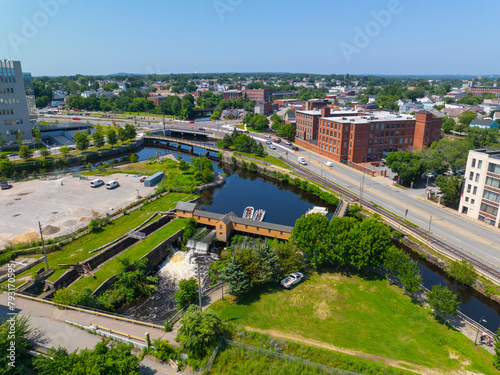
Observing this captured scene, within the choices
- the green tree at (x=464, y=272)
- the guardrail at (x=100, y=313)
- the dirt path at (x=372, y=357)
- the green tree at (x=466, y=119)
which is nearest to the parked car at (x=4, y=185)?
the guardrail at (x=100, y=313)

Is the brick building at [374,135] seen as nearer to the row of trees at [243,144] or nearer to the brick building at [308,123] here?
the brick building at [308,123]

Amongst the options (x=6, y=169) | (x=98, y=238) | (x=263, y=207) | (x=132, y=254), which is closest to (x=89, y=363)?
(x=132, y=254)

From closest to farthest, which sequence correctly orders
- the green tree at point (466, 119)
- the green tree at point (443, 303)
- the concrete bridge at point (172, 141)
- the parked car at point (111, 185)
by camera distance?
the green tree at point (443, 303), the parked car at point (111, 185), the concrete bridge at point (172, 141), the green tree at point (466, 119)

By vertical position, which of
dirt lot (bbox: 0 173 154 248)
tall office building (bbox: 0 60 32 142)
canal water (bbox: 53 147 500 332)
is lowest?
canal water (bbox: 53 147 500 332)

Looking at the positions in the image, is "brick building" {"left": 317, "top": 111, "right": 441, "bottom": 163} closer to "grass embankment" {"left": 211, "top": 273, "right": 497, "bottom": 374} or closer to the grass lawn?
the grass lawn

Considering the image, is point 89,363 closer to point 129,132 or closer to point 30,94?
point 30,94

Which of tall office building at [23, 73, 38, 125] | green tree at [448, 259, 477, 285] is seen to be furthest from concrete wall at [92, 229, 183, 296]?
tall office building at [23, 73, 38, 125]

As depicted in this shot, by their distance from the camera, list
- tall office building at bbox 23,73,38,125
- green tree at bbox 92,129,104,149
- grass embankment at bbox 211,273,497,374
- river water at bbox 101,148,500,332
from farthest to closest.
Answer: green tree at bbox 92,129,104,149 → tall office building at bbox 23,73,38,125 → river water at bbox 101,148,500,332 → grass embankment at bbox 211,273,497,374
